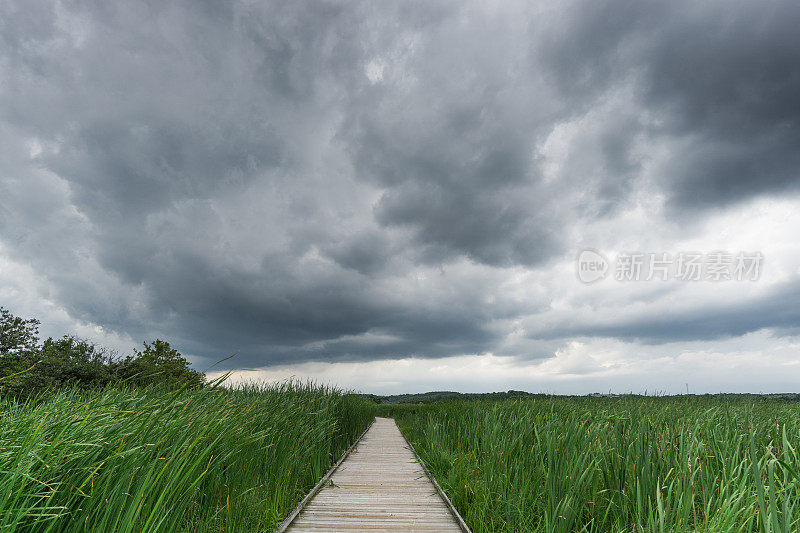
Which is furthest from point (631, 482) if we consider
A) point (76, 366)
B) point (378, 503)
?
point (76, 366)

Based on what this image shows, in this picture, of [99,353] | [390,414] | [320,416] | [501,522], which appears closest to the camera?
[501,522]

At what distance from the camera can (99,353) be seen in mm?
23031

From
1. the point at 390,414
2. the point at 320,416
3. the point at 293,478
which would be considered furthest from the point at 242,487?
the point at 390,414

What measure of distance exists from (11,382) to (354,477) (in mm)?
17231

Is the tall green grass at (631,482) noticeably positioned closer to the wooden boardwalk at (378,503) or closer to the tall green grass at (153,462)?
the wooden boardwalk at (378,503)

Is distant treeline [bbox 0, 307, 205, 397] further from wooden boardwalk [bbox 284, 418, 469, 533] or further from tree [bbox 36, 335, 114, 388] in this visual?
wooden boardwalk [bbox 284, 418, 469, 533]

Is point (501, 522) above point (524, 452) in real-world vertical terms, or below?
below

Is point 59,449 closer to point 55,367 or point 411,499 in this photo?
point 411,499

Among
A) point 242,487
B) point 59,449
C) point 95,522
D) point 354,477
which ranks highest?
point 59,449

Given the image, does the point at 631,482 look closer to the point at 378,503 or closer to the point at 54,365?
the point at 378,503

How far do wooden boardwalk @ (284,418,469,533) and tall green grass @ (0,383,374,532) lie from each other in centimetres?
49

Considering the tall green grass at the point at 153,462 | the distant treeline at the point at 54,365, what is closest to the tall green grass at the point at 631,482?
the tall green grass at the point at 153,462

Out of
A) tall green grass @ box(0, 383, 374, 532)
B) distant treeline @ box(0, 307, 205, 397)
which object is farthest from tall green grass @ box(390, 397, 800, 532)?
distant treeline @ box(0, 307, 205, 397)

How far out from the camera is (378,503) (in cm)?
676
